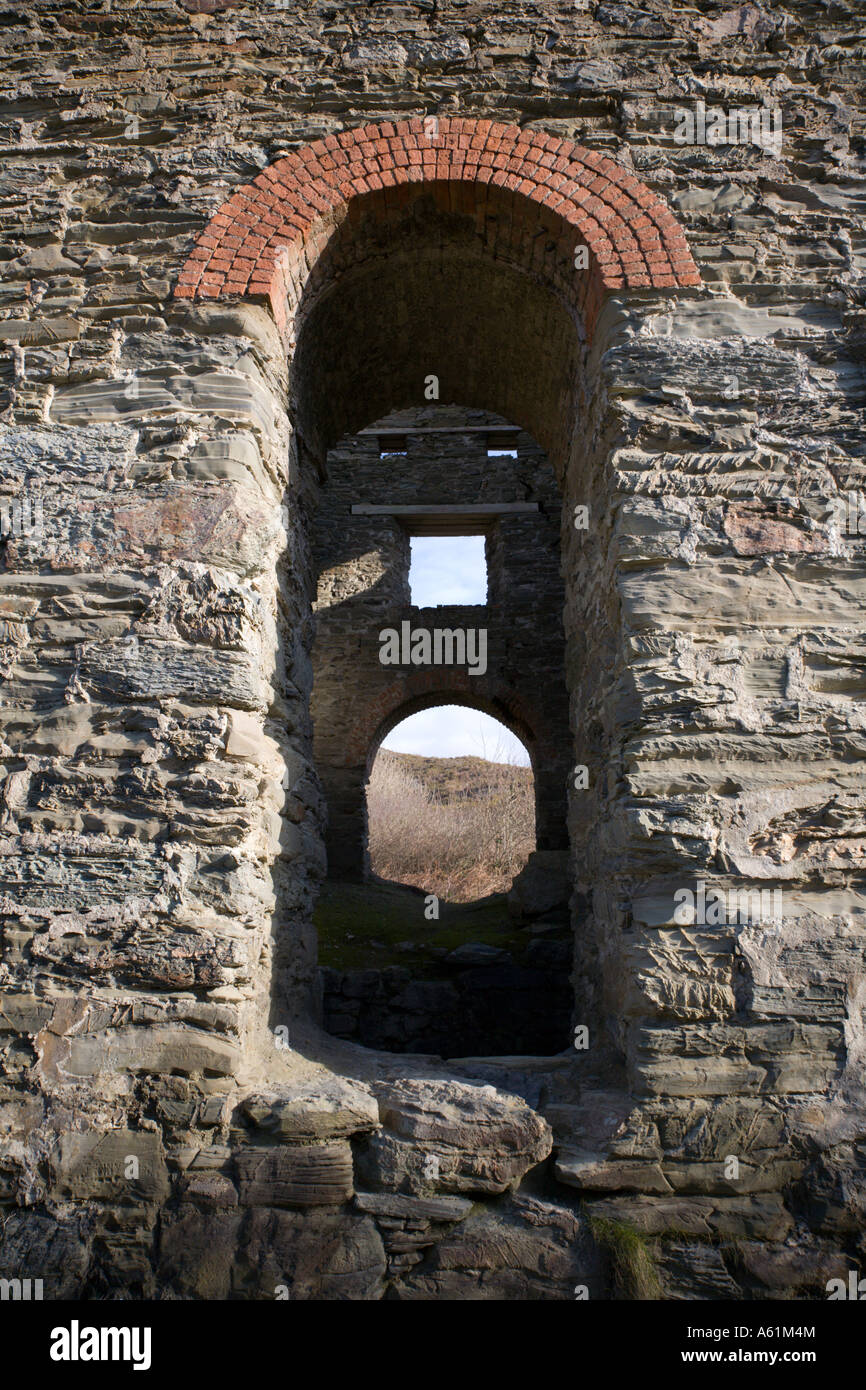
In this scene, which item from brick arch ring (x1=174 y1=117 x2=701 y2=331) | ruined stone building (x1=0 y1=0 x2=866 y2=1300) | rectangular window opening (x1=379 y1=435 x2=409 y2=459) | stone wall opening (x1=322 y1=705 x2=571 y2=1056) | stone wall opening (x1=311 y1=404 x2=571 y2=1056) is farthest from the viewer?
rectangular window opening (x1=379 y1=435 x2=409 y2=459)

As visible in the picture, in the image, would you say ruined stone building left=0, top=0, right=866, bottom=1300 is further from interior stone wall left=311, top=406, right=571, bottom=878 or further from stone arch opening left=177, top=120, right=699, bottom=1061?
interior stone wall left=311, top=406, right=571, bottom=878

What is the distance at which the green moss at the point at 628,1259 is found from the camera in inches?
102

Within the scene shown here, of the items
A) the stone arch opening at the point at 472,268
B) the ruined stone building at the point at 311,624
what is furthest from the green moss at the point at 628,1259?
the stone arch opening at the point at 472,268

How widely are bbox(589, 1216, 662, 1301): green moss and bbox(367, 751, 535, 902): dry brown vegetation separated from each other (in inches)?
459

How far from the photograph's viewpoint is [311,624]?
15.0ft

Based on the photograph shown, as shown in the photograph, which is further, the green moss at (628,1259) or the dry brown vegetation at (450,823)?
the dry brown vegetation at (450,823)

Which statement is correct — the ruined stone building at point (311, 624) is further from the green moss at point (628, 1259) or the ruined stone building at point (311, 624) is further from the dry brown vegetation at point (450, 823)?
the dry brown vegetation at point (450, 823)

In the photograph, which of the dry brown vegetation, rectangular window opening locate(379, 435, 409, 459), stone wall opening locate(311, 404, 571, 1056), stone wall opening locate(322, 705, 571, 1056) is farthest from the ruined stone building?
the dry brown vegetation

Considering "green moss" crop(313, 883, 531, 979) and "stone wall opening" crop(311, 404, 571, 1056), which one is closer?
"green moss" crop(313, 883, 531, 979)

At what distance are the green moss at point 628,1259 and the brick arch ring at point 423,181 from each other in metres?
3.65

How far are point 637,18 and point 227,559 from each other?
3.37 m

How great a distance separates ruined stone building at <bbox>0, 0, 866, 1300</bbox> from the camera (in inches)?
108

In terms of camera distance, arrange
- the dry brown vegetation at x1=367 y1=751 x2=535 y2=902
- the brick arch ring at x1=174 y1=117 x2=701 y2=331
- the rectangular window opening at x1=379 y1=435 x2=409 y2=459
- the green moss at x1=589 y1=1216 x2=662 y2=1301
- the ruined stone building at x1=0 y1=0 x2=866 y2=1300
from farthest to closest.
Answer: the dry brown vegetation at x1=367 y1=751 x2=535 y2=902
the rectangular window opening at x1=379 y1=435 x2=409 y2=459
the brick arch ring at x1=174 y1=117 x2=701 y2=331
the ruined stone building at x1=0 y1=0 x2=866 y2=1300
the green moss at x1=589 y1=1216 x2=662 y2=1301

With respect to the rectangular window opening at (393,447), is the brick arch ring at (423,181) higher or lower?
lower
